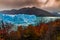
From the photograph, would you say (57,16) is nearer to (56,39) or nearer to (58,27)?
(58,27)

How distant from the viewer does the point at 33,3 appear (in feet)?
7.39

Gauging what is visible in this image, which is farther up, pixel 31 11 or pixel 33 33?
pixel 31 11

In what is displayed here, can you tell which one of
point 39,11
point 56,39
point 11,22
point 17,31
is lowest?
point 56,39

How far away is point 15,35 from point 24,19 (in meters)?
0.27

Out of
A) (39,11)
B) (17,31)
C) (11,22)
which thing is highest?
(39,11)

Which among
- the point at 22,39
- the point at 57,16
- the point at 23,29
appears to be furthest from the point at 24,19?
the point at 57,16

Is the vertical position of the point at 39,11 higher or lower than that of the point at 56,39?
higher

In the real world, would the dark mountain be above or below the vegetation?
above

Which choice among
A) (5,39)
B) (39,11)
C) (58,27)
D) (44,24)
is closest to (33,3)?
(39,11)

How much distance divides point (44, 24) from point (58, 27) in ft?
0.71

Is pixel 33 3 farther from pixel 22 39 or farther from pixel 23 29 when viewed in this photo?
pixel 22 39

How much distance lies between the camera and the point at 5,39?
2.16 meters

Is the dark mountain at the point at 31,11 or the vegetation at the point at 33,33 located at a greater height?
the dark mountain at the point at 31,11

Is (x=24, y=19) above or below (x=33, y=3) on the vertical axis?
below
